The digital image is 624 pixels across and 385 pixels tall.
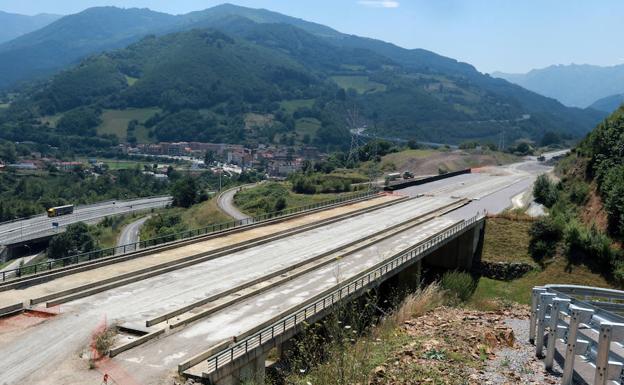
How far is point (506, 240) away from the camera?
49031 mm

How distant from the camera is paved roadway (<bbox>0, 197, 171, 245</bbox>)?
9019cm

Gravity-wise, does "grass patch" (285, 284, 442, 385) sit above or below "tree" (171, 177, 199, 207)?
above

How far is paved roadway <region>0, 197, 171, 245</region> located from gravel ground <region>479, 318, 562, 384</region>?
273 ft

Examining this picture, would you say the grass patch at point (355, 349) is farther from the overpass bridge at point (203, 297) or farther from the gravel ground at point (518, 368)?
the gravel ground at point (518, 368)

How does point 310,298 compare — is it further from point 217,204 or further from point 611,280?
point 217,204

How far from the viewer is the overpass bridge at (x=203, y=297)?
55.6 feet

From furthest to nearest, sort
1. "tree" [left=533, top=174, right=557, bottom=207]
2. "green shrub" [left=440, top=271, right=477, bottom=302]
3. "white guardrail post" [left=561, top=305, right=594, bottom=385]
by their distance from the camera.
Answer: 1. "tree" [left=533, top=174, right=557, bottom=207]
2. "green shrub" [left=440, top=271, right=477, bottom=302]
3. "white guardrail post" [left=561, top=305, right=594, bottom=385]

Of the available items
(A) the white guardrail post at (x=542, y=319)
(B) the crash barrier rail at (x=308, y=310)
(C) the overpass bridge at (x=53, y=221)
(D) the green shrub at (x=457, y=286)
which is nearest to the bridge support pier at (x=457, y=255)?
(D) the green shrub at (x=457, y=286)

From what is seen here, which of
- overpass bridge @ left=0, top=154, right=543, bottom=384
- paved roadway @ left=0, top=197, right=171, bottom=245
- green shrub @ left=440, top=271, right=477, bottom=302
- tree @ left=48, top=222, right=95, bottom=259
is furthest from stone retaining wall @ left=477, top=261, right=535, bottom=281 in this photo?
paved roadway @ left=0, top=197, right=171, bottom=245

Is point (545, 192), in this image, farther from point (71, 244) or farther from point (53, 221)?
point (53, 221)

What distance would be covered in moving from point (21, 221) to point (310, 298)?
313ft

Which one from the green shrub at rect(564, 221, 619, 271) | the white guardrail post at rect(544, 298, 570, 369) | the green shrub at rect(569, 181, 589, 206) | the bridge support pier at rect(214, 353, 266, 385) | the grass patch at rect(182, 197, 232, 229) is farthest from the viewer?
the grass patch at rect(182, 197, 232, 229)

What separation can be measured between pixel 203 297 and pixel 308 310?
5.37 m

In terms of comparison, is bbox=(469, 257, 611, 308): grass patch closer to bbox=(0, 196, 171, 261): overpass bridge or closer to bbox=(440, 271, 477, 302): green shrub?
bbox=(440, 271, 477, 302): green shrub
